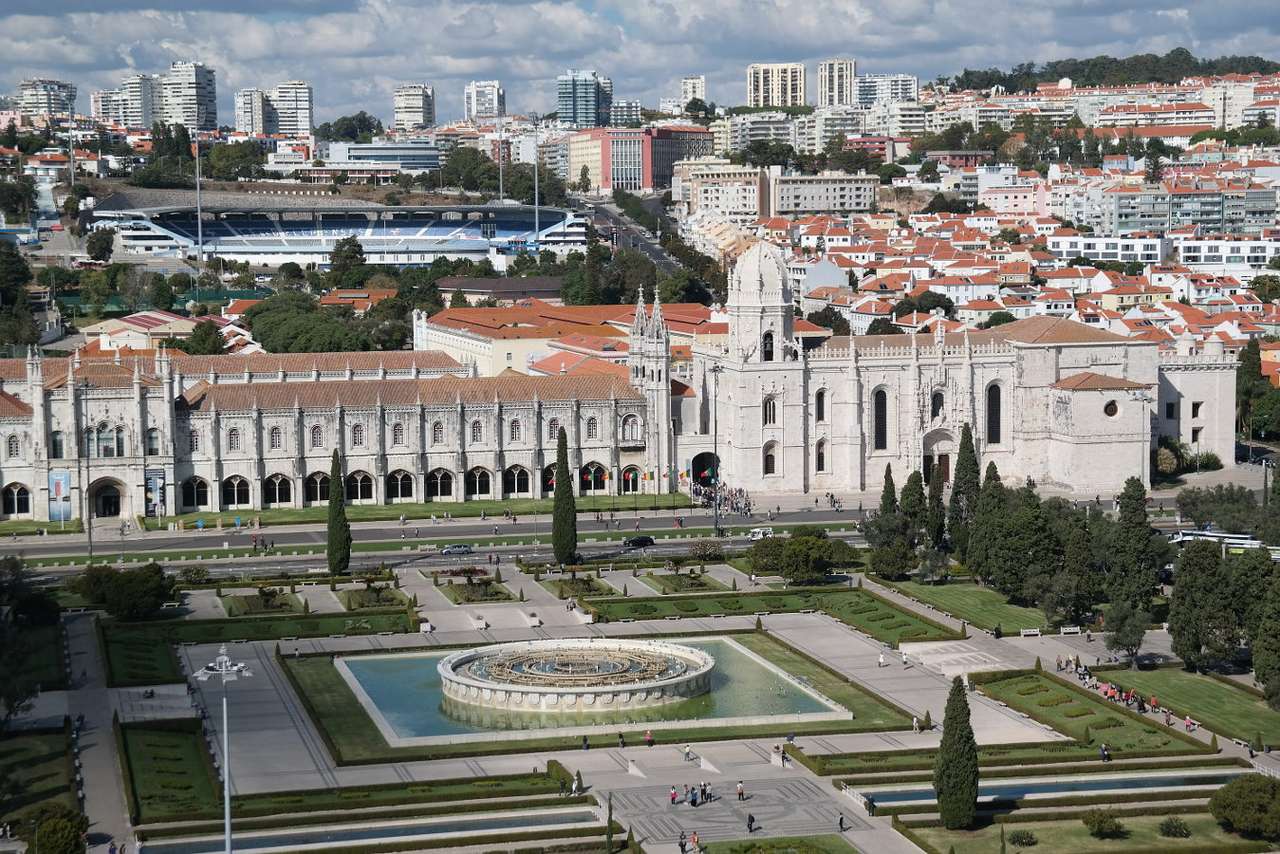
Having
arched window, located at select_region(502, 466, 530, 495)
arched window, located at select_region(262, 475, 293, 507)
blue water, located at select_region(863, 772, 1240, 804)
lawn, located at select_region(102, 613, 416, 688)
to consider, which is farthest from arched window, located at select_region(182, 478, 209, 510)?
blue water, located at select_region(863, 772, 1240, 804)

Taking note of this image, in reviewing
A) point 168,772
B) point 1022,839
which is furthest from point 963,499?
point 168,772

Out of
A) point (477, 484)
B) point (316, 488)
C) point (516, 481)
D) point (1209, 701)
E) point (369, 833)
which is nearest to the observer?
point (369, 833)

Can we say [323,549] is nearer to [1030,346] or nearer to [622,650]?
[622,650]

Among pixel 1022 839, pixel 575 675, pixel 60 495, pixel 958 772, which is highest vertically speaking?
pixel 60 495

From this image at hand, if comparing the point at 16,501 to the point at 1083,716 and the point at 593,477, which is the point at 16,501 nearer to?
the point at 593,477

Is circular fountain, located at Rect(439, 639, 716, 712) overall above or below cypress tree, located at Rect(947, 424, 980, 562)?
below

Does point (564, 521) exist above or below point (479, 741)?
above

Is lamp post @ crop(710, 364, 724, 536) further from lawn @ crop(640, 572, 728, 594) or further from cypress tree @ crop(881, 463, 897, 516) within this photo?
lawn @ crop(640, 572, 728, 594)
